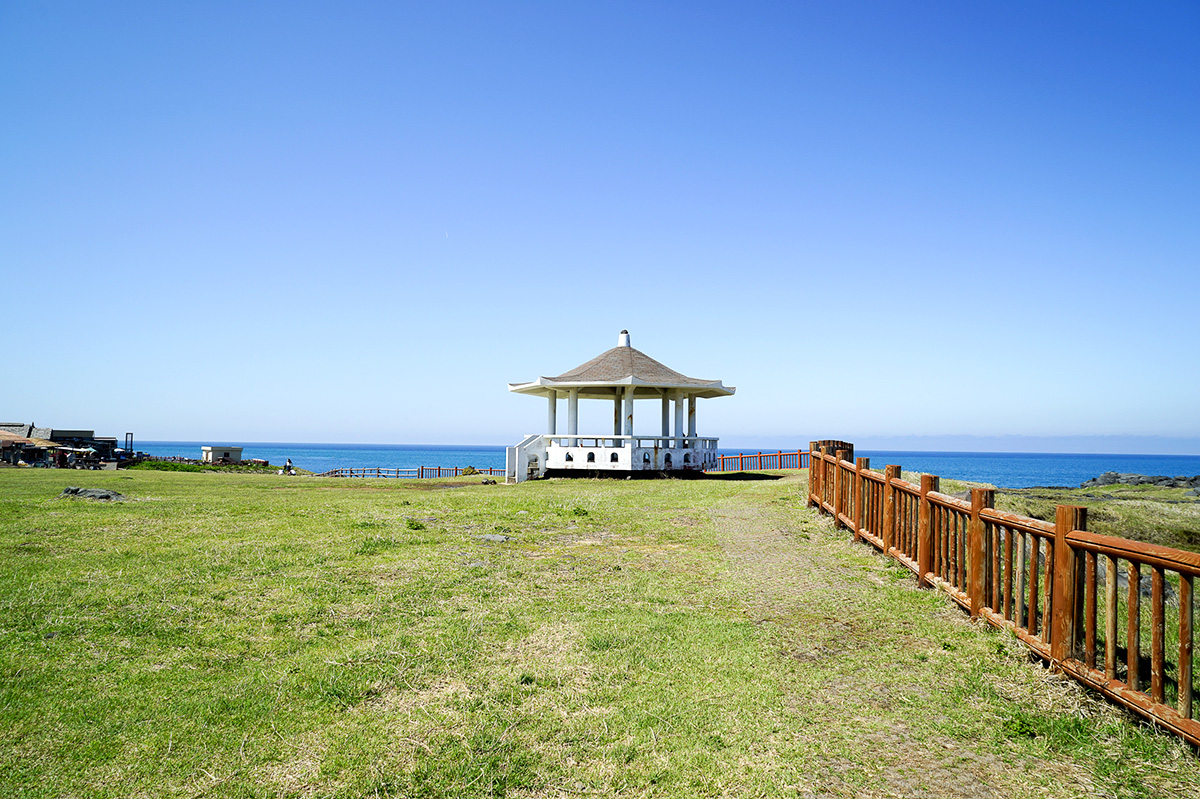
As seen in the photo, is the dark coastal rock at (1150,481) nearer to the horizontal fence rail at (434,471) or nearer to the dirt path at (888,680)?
the dirt path at (888,680)

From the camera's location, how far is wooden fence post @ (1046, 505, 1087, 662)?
16.0 ft

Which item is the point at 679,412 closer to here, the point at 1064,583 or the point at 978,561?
the point at 978,561

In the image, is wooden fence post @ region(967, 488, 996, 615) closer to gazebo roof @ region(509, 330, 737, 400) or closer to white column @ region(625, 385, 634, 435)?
gazebo roof @ region(509, 330, 737, 400)

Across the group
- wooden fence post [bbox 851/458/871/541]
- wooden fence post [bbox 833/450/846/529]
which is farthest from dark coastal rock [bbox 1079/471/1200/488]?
wooden fence post [bbox 851/458/871/541]

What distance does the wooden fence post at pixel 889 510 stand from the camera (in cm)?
898

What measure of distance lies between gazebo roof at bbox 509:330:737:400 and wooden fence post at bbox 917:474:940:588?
57.1 ft

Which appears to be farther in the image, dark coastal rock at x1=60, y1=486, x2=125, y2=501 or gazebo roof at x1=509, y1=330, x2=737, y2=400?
gazebo roof at x1=509, y1=330, x2=737, y2=400

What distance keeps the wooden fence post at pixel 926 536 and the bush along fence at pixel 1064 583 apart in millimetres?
11

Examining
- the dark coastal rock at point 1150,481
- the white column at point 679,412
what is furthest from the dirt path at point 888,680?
the dark coastal rock at point 1150,481

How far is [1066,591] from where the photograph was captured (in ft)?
16.1

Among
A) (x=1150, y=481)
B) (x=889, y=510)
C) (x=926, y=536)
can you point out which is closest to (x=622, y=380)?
(x=889, y=510)

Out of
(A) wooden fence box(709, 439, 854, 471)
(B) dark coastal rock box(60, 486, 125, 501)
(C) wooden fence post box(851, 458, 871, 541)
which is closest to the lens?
(C) wooden fence post box(851, 458, 871, 541)

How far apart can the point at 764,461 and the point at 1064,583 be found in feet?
100

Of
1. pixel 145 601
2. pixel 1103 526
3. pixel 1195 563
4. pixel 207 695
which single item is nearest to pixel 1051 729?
pixel 1195 563
